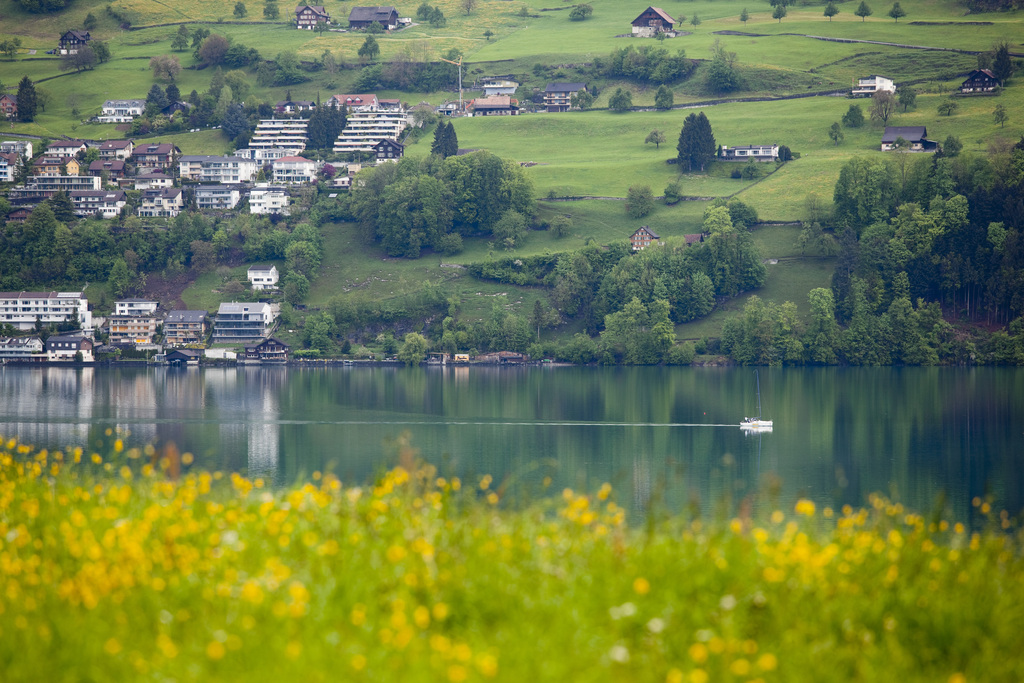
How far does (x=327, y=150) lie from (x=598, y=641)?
519 ft

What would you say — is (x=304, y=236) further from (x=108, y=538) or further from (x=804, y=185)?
(x=108, y=538)

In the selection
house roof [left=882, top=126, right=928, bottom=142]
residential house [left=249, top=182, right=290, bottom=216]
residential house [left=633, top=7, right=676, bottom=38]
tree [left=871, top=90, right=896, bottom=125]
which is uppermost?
residential house [left=633, top=7, right=676, bottom=38]

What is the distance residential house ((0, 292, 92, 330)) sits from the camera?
117375mm

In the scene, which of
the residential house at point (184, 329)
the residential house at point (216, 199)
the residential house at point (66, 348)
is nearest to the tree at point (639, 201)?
the residential house at point (184, 329)

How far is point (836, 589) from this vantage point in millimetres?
9820

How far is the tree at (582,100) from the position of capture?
536ft

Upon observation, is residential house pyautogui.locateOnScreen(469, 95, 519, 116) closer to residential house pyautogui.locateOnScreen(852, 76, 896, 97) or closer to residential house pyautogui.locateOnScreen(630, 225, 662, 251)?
residential house pyautogui.locateOnScreen(630, 225, 662, 251)

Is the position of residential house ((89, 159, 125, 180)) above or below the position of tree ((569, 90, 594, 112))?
below

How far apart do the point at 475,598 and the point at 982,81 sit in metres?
152

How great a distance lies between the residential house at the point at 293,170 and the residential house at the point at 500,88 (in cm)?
3726

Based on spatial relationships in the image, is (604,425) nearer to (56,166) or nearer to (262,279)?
(262,279)

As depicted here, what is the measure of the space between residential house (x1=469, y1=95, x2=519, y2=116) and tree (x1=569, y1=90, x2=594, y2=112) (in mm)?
9325

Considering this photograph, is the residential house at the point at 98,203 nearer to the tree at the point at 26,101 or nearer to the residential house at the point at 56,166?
the residential house at the point at 56,166

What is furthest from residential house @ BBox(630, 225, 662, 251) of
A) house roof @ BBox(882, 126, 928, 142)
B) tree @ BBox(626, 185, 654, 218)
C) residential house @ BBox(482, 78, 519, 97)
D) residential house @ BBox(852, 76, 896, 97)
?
residential house @ BBox(482, 78, 519, 97)
